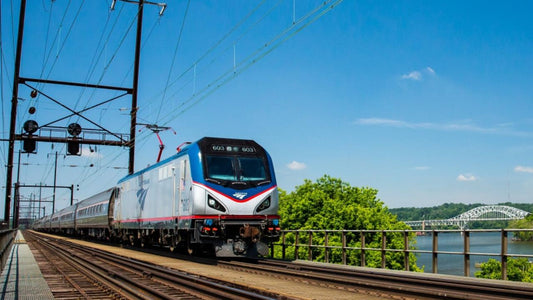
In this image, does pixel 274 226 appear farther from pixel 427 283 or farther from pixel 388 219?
pixel 388 219

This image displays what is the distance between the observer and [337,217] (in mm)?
61000

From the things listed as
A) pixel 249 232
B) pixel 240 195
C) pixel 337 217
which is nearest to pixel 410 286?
pixel 249 232

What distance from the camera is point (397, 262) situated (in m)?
53.3

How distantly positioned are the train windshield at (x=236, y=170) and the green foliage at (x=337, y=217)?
3495cm

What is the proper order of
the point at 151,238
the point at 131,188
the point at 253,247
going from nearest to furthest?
the point at 253,247 < the point at 151,238 < the point at 131,188

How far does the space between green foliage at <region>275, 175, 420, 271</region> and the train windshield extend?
35.0m

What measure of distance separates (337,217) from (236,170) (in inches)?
1712

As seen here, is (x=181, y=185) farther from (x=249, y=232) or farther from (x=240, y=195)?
(x=249, y=232)

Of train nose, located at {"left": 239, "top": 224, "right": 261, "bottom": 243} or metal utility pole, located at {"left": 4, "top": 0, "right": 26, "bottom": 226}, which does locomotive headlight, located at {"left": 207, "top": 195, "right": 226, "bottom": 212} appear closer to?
train nose, located at {"left": 239, "top": 224, "right": 261, "bottom": 243}

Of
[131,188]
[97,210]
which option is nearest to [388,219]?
[97,210]

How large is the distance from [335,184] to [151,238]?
46.1 metres

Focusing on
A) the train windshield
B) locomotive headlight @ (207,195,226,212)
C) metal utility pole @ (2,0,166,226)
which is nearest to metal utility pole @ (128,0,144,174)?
metal utility pole @ (2,0,166,226)

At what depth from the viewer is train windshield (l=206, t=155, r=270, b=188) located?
18.5 meters

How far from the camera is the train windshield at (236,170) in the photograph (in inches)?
Result: 727
